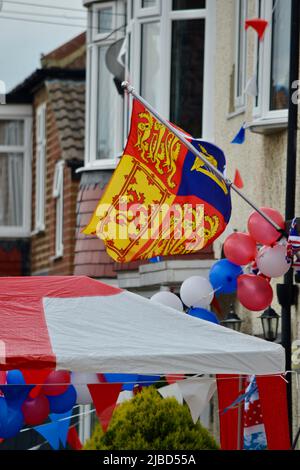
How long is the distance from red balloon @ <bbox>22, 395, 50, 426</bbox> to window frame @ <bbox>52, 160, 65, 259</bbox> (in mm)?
13052

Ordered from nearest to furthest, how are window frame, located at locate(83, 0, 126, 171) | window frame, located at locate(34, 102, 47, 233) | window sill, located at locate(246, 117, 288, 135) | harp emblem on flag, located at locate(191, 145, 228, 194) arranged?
harp emblem on flag, located at locate(191, 145, 228, 194) → window sill, located at locate(246, 117, 288, 135) → window frame, located at locate(83, 0, 126, 171) → window frame, located at locate(34, 102, 47, 233)

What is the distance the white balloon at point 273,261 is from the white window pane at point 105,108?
325 inches

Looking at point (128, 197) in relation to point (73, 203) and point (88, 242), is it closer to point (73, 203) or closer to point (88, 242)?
point (88, 242)

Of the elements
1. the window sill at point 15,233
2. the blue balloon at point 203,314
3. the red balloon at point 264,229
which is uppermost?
the red balloon at point 264,229

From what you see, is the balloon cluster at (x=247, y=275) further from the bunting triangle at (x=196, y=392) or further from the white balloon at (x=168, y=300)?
the bunting triangle at (x=196, y=392)

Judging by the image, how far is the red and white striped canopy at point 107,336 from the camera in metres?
8.91

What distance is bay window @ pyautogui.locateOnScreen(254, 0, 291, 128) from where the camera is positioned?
45.5 ft

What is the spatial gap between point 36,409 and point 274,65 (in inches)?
207

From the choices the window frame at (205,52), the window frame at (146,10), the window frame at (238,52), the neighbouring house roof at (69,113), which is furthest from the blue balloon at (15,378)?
the neighbouring house roof at (69,113)

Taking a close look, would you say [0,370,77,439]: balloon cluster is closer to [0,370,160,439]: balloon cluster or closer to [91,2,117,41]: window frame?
[0,370,160,439]: balloon cluster

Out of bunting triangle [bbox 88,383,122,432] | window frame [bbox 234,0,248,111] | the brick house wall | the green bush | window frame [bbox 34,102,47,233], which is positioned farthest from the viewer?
window frame [bbox 34,102,47,233]

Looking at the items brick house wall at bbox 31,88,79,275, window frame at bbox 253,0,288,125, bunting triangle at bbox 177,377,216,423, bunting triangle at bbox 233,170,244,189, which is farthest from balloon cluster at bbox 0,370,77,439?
brick house wall at bbox 31,88,79,275

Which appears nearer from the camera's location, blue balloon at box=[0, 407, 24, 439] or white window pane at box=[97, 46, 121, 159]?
blue balloon at box=[0, 407, 24, 439]

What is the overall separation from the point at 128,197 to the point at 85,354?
97.3 inches
